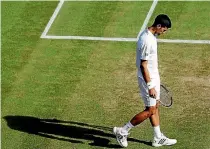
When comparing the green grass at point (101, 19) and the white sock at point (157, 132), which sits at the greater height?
the green grass at point (101, 19)

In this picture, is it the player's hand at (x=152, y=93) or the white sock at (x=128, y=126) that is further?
the white sock at (x=128, y=126)

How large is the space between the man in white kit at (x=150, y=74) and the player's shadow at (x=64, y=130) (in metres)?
0.37

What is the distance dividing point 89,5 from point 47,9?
1152 mm

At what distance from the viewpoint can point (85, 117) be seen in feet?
39.6

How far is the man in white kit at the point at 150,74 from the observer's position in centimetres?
1020

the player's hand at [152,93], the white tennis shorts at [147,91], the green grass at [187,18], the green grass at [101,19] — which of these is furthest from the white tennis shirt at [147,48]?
the green grass at [101,19]

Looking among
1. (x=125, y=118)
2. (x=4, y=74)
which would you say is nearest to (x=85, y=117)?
(x=125, y=118)

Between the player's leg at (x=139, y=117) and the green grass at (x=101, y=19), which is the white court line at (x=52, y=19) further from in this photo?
the player's leg at (x=139, y=117)

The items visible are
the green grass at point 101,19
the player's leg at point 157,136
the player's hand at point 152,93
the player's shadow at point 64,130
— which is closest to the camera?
the player's hand at point 152,93

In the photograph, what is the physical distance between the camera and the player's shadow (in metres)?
11.5

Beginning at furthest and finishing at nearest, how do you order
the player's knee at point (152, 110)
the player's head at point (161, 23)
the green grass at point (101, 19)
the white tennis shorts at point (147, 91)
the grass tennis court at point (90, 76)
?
the green grass at point (101, 19) → the grass tennis court at point (90, 76) → the player's knee at point (152, 110) → the white tennis shorts at point (147, 91) → the player's head at point (161, 23)

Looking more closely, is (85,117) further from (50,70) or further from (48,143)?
(50,70)

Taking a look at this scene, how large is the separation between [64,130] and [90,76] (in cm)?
195

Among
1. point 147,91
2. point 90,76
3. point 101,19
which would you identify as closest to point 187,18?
point 101,19
